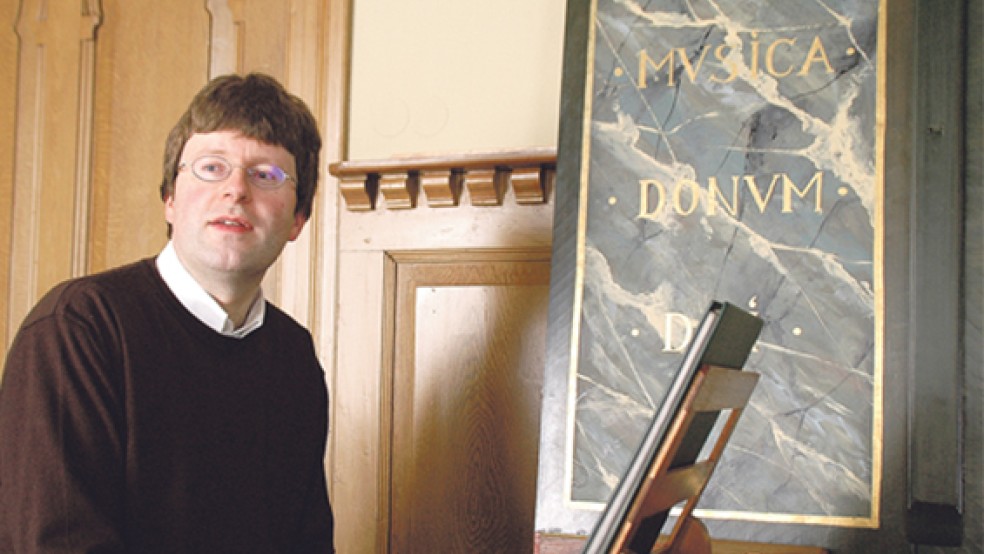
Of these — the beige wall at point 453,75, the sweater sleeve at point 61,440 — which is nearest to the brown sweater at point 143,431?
the sweater sleeve at point 61,440

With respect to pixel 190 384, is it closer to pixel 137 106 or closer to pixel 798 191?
pixel 798 191

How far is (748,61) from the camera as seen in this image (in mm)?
2016

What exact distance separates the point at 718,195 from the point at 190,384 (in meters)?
1.10

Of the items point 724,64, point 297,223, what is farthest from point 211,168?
point 724,64

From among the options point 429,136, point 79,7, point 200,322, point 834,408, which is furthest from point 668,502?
point 79,7

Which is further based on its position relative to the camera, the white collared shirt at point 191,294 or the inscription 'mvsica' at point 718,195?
the inscription 'mvsica' at point 718,195

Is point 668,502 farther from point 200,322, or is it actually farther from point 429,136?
point 429,136

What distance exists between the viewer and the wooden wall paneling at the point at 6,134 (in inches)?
116

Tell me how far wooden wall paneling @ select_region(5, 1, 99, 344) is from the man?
112cm

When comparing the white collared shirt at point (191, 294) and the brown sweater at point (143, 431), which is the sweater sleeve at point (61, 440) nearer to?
the brown sweater at point (143, 431)

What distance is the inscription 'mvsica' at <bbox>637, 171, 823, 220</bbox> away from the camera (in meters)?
1.95

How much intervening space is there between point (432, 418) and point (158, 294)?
34.9 inches

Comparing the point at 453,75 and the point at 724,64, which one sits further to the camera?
the point at 453,75

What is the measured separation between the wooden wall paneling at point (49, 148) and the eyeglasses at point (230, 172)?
1.20 m
